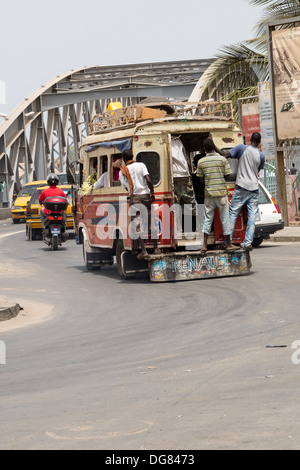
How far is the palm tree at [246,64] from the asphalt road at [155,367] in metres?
13.6

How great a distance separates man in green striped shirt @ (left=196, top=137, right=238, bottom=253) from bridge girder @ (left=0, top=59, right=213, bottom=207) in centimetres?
3557

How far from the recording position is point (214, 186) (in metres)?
13.8

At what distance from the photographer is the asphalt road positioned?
5.27 meters

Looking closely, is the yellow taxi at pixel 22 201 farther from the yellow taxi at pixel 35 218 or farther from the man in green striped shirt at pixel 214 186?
the man in green striped shirt at pixel 214 186

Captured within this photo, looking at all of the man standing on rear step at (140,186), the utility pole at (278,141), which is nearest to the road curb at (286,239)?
the utility pole at (278,141)

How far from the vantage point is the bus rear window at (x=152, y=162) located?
1397 centimetres

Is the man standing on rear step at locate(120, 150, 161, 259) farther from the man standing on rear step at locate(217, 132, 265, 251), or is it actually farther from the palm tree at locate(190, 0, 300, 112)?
the palm tree at locate(190, 0, 300, 112)

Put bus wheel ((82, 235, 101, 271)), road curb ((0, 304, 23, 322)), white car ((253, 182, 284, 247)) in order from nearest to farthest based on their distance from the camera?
road curb ((0, 304, 23, 322)) → bus wheel ((82, 235, 101, 271)) → white car ((253, 182, 284, 247))

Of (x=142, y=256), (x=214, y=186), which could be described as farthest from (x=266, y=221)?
(x=142, y=256)

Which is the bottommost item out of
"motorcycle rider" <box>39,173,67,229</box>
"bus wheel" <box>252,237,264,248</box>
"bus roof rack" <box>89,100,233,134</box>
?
"bus wheel" <box>252,237,264,248</box>

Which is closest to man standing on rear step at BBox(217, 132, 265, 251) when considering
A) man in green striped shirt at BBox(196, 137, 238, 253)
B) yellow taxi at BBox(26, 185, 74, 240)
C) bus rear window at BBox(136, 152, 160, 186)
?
man in green striped shirt at BBox(196, 137, 238, 253)


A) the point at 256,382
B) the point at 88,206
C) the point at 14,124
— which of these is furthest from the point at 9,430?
the point at 14,124

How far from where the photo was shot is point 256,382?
646 centimetres

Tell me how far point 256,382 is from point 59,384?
4.80 feet
